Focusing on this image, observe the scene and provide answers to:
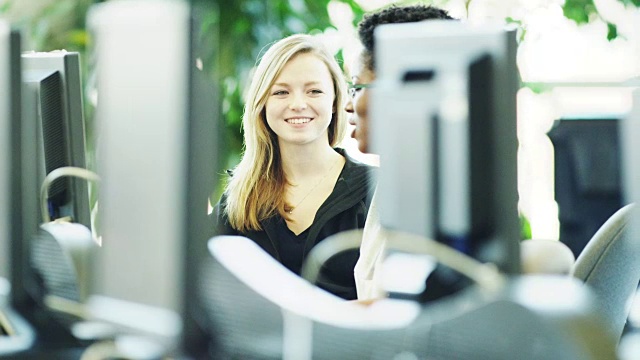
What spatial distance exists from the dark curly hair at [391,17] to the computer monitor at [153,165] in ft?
2.35

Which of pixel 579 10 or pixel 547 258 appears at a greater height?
pixel 579 10

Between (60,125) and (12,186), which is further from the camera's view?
(60,125)

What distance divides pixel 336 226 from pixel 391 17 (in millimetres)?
383

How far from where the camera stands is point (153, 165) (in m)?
0.76

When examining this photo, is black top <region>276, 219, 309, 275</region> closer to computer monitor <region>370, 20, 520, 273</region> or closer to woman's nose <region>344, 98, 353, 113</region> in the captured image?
woman's nose <region>344, 98, 353, 113</region>

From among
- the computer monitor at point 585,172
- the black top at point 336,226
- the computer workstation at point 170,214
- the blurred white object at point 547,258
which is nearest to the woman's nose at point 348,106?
the black top at point 336,226

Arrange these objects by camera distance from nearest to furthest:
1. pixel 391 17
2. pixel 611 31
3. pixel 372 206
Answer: pixel 372 206, pixel 391 17, pixel 611 31

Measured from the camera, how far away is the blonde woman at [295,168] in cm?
169

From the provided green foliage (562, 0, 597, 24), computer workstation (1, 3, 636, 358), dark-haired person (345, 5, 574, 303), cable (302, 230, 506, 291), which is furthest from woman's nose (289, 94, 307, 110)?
cable (302, 230, 506, 291)

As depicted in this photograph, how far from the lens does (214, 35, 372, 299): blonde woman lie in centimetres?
169

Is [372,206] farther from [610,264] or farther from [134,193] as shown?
[134,193]

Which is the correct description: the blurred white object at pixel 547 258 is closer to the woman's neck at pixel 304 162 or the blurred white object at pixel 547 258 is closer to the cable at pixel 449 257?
the cable at pixel 449 257

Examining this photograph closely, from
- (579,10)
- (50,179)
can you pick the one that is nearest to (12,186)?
(50,179)

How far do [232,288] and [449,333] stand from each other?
0.20 meters
